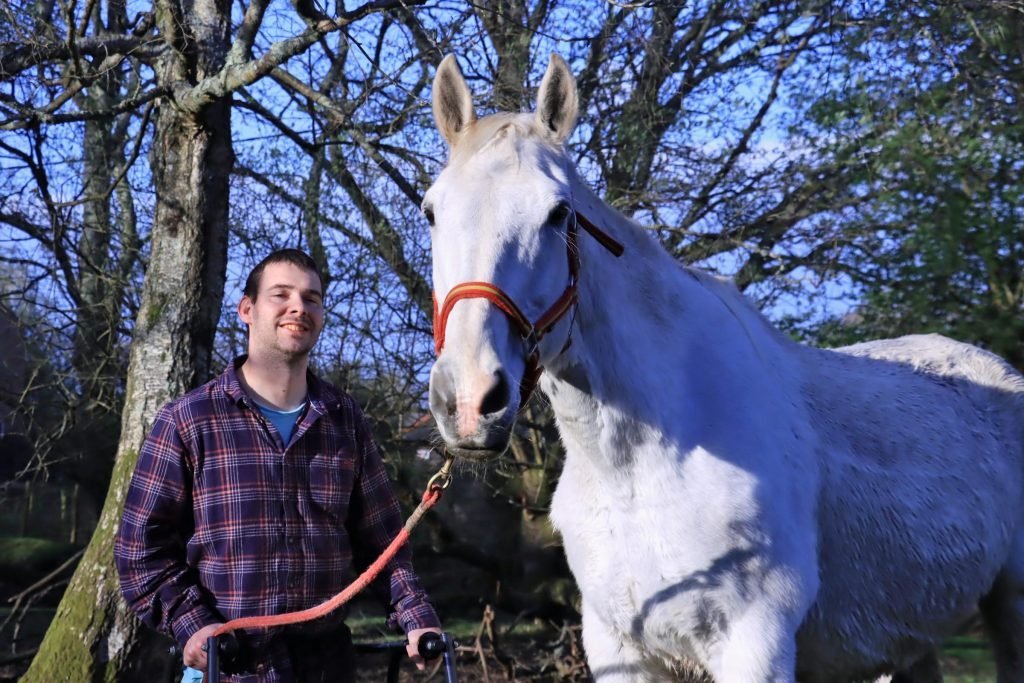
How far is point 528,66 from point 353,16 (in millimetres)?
1623

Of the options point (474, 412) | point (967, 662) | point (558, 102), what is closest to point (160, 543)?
point (474, 412)

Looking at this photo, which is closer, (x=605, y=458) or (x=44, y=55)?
(x=605, y=458)

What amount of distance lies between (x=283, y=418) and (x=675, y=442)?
3.61ft

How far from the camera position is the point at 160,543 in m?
2.47

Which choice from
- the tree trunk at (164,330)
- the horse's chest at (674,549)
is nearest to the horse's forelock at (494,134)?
the horse's chest at (674,549)

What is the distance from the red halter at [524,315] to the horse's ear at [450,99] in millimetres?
434

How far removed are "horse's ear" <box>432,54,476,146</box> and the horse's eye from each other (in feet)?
1.56

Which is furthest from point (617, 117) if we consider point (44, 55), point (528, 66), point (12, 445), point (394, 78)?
point (12, 445)

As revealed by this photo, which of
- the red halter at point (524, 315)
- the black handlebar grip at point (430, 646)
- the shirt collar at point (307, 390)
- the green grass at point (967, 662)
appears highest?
the red halter at point (524, 315)

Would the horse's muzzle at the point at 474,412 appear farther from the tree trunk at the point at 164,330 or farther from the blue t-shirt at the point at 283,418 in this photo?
the tree trunk at the point at 164,330

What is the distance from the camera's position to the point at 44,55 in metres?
4.75

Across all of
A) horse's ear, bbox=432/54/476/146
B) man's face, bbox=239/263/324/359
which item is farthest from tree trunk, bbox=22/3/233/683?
horse's ear, bbox=432/54/476/146

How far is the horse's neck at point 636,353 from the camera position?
2.63m

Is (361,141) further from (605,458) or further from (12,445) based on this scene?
(12,445)
